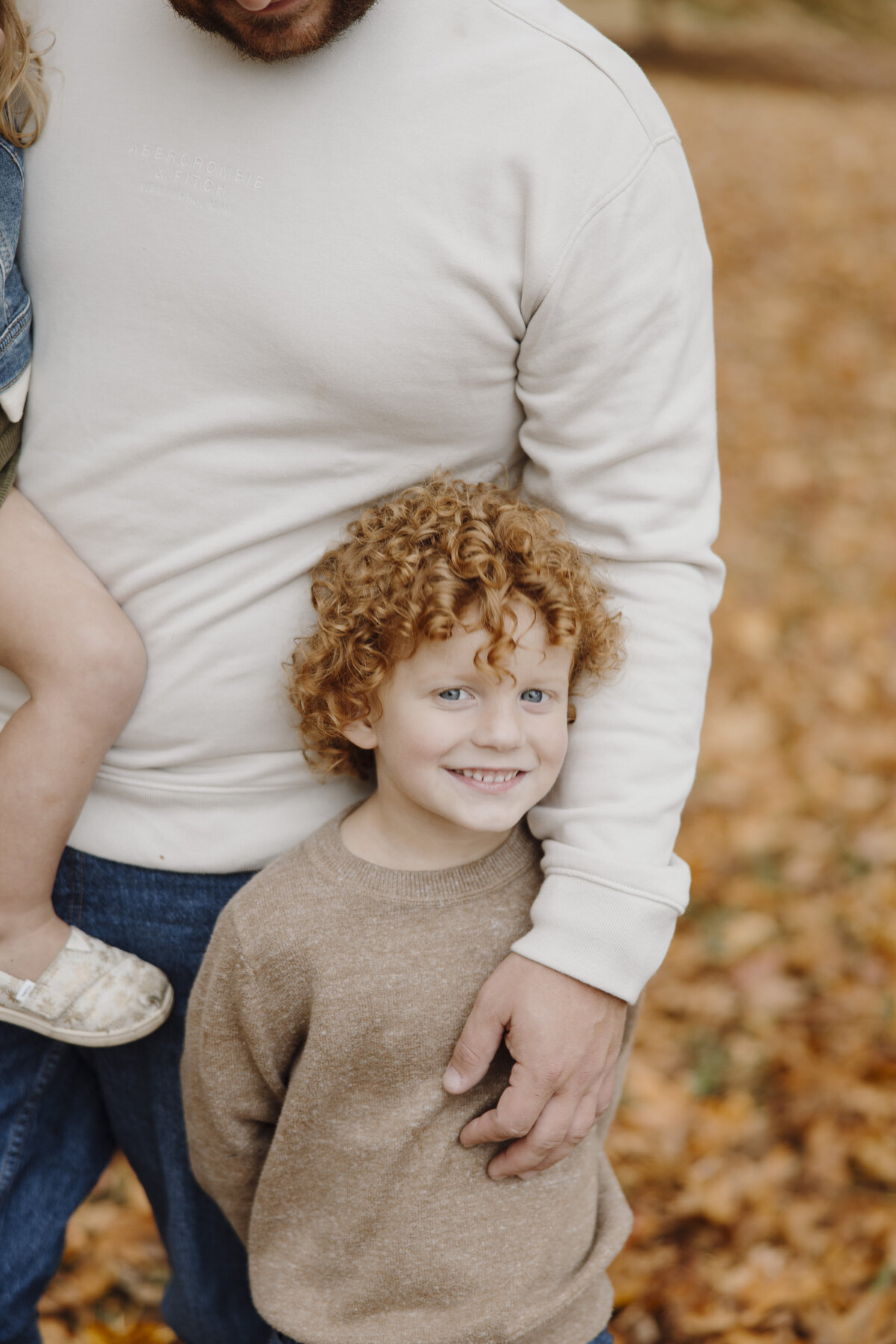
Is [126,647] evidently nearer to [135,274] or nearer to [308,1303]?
[135,274]

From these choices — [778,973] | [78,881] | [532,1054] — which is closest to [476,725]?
[532,1054]

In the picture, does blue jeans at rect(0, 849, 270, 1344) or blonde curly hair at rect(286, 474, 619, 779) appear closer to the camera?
blonde curly hair at rect(286, 474, 619, 779)

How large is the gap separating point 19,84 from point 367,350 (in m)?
0.54

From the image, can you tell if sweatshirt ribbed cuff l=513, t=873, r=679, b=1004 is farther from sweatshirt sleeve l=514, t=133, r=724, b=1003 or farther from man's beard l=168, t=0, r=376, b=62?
man's beard l=168, t=0, r=376, b=62

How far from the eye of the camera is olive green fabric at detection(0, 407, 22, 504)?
148 centimetres

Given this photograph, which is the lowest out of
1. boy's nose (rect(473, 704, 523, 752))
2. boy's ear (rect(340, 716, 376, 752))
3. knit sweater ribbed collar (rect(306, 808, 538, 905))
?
knit sweater ribbed collar (rect(306, 808, 538, 905))

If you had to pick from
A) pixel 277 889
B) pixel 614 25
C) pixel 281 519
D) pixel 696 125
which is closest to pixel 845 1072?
pixel 277 889

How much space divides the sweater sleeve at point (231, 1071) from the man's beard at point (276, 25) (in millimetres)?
1035

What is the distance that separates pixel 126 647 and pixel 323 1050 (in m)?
0.55

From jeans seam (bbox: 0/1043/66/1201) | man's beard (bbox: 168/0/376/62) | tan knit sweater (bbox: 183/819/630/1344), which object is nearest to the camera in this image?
man's beard (bbox: 168/0/376/62)

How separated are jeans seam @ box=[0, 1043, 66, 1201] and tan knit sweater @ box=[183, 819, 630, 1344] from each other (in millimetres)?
415

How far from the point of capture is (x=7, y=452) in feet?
4.88

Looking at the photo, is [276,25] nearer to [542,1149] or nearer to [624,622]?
[624,622]

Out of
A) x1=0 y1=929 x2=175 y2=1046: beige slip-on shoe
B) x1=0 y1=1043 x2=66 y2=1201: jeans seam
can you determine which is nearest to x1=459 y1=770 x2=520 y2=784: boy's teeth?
x1=0 y1=929 x2=175 y2=1046: beige slip-on shoe
